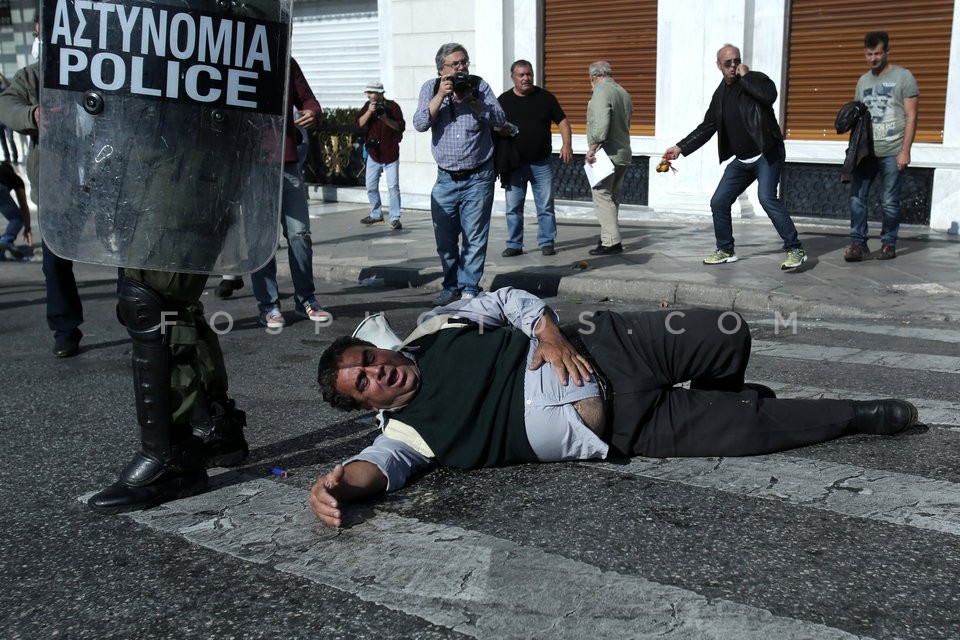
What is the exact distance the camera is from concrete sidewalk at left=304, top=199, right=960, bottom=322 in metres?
7.39

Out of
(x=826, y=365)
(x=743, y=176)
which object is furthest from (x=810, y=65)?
(x=826, y=365)

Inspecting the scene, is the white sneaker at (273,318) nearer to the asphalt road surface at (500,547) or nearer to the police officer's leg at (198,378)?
the asphalt road surface at (500,547)

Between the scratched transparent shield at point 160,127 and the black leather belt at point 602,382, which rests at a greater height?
the scratched transparent shield at point 160,127

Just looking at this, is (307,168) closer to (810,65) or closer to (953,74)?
(810,65)

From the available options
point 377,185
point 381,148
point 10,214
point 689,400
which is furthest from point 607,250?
point 10,214

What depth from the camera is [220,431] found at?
3992 mm

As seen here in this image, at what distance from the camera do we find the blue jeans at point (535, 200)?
32.3 ft

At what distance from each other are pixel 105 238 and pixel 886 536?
2.54 metres

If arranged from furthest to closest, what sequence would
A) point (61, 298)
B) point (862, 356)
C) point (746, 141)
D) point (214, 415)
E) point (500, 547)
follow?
point (746, 141), point (61, 298), point (862, 356), point (214, 415), point (500, 547)

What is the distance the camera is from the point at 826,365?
215 inches

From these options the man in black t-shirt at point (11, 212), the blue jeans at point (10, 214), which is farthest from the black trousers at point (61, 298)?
the blue jeans at point (10, 214)

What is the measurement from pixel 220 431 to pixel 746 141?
5.72 m

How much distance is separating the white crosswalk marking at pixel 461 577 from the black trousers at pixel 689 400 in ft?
2.59

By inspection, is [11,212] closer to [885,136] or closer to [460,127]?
[460,127]
